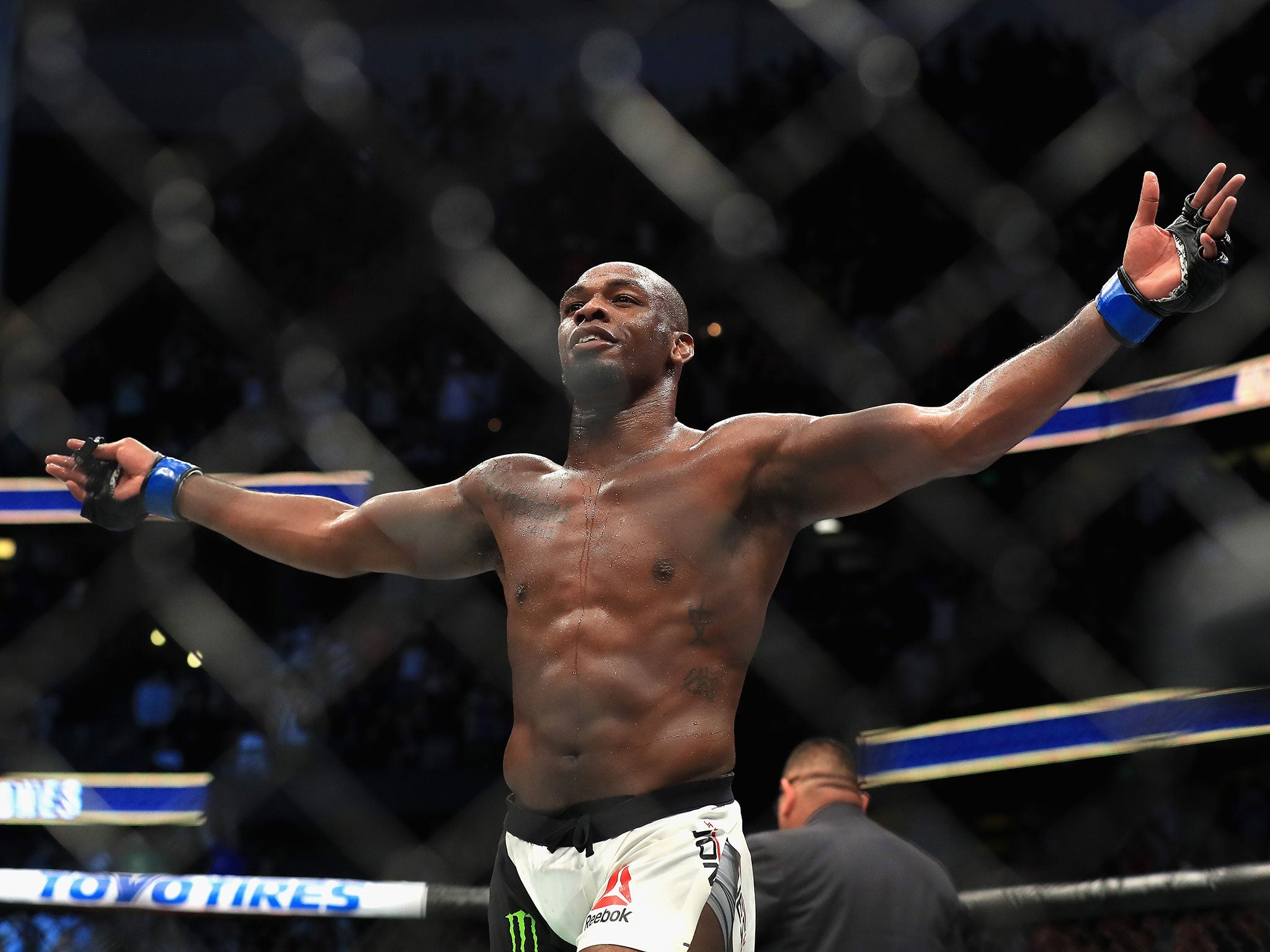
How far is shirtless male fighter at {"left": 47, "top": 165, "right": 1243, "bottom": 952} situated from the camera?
5.35 feet

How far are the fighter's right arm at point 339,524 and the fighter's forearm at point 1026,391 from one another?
31.2 inches

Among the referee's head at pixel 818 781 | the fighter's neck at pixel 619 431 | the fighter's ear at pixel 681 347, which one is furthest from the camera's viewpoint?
the referee's head at pixel 818 781

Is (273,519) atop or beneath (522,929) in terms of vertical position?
atop

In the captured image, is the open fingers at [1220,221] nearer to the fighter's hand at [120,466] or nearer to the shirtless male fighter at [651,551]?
the shirtless male fighter at [651,551]

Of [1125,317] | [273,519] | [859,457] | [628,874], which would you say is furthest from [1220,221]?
[273,519]

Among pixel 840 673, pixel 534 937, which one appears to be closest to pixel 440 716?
pixel 840 673

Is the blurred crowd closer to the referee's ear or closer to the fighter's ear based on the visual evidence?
the referee's ear

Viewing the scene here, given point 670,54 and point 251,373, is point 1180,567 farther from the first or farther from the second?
point 251,373

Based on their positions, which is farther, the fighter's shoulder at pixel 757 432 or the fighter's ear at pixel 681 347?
the fighter's ear at pixel 681 347

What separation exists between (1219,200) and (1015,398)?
389 millimetres

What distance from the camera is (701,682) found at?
1.73 m

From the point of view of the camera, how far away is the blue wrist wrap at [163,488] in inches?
84.7

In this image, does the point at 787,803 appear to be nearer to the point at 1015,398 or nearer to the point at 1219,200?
the point at 1015,398

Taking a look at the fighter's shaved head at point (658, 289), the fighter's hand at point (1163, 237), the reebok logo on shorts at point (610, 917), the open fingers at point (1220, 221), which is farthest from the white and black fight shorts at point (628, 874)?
the open fingers at point (1220, 221)
